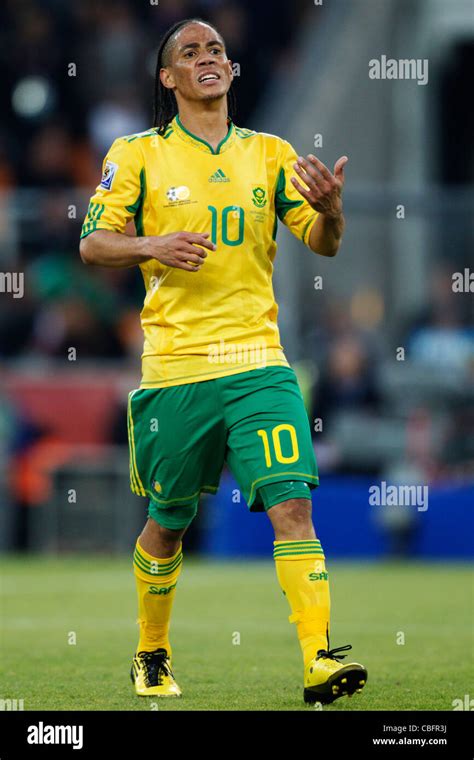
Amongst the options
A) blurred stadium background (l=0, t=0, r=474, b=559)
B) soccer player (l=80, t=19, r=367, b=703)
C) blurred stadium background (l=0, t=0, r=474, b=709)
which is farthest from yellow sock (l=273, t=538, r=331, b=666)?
blurred stadium background (l=0, t=0, r=474, b=559)

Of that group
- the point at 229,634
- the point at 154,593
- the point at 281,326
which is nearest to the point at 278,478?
the point at 154,593

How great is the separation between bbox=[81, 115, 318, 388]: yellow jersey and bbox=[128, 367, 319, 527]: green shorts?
76 millimetres

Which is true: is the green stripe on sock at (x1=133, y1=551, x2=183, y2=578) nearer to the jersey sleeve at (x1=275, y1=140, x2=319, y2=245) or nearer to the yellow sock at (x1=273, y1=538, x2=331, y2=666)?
the yellow sock at (x1=273, y1=538, x2=331, y2=666)

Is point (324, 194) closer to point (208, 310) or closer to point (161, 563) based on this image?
point (208, 310)

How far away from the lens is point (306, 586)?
6.08m

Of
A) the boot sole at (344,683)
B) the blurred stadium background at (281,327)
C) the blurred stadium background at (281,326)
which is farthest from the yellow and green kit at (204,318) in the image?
the blurred stadium background at (281,327)

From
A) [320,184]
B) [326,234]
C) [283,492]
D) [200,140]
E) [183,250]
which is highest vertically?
→ [200,140]

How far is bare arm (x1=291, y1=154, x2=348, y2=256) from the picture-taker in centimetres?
620

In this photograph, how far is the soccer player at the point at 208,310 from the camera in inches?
243

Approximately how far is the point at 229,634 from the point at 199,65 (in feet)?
12.0

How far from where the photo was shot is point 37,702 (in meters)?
6.21

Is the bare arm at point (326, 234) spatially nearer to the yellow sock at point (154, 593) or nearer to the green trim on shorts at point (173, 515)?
the green trim on shorts at point (173, 515)

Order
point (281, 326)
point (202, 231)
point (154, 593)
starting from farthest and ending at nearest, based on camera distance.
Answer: point (281, 326) < point (154, 593) < point (202, 231)
